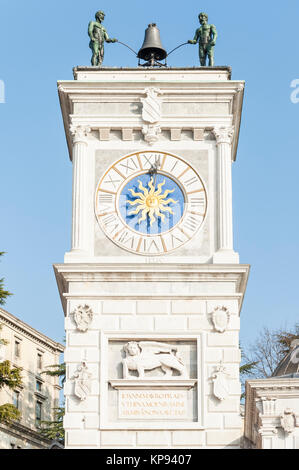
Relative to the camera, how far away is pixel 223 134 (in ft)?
111

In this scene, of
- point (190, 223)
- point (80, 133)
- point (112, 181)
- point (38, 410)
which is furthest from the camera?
point (38, 410)

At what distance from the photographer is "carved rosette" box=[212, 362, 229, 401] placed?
30.9m

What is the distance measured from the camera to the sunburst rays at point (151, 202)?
3328cm

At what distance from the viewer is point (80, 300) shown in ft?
105

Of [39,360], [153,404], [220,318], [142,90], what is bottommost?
[153,404]

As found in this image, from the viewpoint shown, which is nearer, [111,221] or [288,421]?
[111,221]

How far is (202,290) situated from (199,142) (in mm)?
4537

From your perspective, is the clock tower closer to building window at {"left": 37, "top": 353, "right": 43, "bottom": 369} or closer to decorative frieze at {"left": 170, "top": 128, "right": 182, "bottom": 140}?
decorative frieze at {"left": 170, "top": 128, "right": 182, "bottom": 140}

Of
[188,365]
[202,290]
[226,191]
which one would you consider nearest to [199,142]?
[226,191]

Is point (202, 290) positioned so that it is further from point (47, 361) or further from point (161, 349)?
point (47, 361)

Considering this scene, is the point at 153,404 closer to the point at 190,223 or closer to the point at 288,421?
the point at 288,421

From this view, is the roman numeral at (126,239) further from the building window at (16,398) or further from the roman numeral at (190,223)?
the building window at (16,398)

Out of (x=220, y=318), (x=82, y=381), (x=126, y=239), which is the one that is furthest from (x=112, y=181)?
(x=82, y=381)

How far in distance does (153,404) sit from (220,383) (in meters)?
1.82
